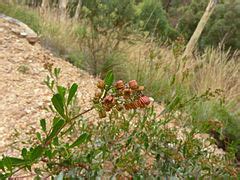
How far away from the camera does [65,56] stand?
15.0 feet

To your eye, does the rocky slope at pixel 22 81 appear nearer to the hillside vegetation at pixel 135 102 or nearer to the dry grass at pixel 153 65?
the hillside vegetation at pixel 135 102

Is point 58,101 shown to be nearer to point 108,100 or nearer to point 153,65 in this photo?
point 108,100

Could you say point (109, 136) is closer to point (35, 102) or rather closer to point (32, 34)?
point (35, 102)

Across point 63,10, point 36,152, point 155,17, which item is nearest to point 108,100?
point 36,152

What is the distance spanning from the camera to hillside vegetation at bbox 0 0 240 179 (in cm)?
68

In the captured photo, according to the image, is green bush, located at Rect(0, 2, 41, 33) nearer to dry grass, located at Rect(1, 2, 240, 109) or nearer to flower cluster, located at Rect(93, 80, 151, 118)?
dry grass, located at Rect(1, 2, 240, 109)

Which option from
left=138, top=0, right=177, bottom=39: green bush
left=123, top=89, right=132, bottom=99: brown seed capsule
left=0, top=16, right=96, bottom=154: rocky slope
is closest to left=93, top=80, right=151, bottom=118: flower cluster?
left=123, top=89, right=132, bottom=99: brown seed capsule

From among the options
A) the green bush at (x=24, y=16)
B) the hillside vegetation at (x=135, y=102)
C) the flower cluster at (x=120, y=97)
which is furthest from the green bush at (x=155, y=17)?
the flower cluster at (x=120, y=97)

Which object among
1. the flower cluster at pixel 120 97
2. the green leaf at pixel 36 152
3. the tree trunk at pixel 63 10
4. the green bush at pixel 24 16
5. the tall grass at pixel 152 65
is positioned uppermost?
the flower cluster at pixel 120 97

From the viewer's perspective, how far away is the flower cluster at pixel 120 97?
0.56 meters

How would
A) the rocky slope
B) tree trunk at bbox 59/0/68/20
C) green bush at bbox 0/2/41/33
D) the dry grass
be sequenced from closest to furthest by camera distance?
the rocky slope
the dry grass
green bush at bbox 0/2/41/33
tree trunk at bbox 59/0/68/20

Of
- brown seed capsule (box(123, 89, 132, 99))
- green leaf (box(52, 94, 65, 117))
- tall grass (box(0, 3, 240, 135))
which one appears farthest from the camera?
tall grass (box(0, 3, 240, 135))

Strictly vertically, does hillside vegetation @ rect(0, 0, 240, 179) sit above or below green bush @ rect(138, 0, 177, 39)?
above

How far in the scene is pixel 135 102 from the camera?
0.60 metres
